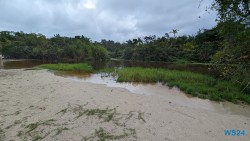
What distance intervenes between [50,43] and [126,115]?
2086 inches

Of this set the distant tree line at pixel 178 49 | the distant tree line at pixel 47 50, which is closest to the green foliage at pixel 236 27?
the distant tree line at pixel 178 49

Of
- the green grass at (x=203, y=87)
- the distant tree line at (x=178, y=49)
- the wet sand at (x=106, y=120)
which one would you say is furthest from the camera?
the distant tree line at (x=178, y=49)

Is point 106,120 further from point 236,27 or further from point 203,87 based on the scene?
point 203,87

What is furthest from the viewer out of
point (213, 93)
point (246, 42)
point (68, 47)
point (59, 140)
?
point (68, 47)

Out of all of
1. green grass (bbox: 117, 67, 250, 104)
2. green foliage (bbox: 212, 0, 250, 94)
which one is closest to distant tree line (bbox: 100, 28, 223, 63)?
A: green grass (bbox: 117, 67, 250, 104)

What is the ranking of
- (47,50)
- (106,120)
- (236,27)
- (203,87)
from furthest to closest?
(47,50), (203,87), (106,120), (236,27)

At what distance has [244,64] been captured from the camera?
620cm

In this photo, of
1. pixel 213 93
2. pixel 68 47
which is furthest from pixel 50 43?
pixel 213 93

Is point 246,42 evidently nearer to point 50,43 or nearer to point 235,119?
point 235,119

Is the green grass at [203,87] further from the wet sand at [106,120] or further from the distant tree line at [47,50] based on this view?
the distant tree line at [47,50]

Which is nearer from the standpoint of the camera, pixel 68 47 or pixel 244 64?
pixel 244 64

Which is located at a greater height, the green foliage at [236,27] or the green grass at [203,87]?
the green foliage at [236,27]

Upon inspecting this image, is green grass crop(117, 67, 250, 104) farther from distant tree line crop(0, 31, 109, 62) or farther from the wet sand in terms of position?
distant tree line crop(0, 31, 109, 62)

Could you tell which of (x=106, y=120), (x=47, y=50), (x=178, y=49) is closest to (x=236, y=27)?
(x=106, y=120)
